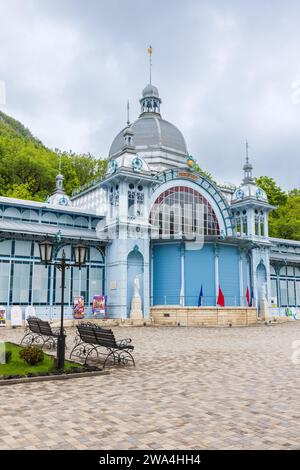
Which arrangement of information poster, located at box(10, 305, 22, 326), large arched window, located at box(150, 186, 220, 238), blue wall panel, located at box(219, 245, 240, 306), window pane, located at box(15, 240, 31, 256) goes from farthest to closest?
large arched window, located at box(150, 186, 220, 238)
blue wall panel, located at box(219, 245, 240, 306)
window pane, located at box(15, 240, 31, 256)
information poster, located at box(10, 305, 22, 326)

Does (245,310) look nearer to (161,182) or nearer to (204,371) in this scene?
(161,182)

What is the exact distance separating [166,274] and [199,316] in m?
4.28

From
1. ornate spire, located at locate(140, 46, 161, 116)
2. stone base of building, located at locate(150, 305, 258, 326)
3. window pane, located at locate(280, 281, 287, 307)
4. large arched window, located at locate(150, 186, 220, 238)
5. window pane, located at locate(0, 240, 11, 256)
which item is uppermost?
ornate spire, located at locate(140, 46, 161, 116)

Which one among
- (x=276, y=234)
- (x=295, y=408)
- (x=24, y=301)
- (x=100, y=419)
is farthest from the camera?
(x=276, y=234)

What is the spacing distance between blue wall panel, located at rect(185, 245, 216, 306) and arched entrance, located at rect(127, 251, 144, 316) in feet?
9.82

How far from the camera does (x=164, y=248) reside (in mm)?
30734

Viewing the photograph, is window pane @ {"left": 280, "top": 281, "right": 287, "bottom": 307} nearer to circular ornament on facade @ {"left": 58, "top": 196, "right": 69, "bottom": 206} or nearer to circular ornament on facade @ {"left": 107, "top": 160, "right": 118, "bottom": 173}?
circular ornament on facade @ {"left": 107, "top": 160, "right": 118, "bottom": 173}

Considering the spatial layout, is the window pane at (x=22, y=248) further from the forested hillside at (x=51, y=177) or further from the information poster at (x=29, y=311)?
the forested hillside at (x=51, y=177)

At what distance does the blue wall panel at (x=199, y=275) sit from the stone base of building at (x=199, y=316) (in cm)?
220

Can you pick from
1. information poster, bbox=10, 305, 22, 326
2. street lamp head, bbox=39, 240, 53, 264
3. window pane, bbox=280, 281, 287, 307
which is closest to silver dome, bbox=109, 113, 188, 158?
window pane, bbox=280, 281, 287, 307

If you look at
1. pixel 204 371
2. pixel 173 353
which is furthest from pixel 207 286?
pixel 204 371

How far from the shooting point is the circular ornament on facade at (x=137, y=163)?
99.2 ft

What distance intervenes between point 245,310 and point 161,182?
10.8m

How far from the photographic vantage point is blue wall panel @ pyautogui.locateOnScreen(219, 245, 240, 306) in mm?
31531
